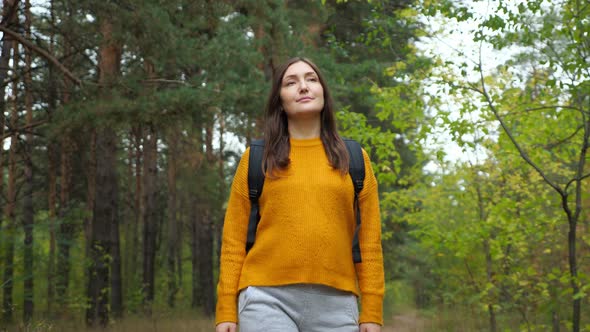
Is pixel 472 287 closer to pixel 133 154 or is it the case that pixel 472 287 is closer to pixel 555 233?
pixel 555 233

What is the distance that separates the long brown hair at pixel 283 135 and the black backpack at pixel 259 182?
0.04 m

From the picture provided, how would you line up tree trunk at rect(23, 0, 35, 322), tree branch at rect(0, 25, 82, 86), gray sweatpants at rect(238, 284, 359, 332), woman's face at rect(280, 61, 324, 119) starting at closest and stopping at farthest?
1. gray sweatpants at rect(238, 284, 359, 332)
2. woman's face at rect(280, 61, 324, 119)
3. tree branch at rect(0, 25, 82, 86)
4. tree trunk at rect(23, 0, 35, 322)

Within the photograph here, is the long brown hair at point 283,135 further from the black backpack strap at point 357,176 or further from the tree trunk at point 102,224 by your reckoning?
the tree trunk at point 102,224

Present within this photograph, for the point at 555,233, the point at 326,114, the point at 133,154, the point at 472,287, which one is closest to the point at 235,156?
the point at 133,154

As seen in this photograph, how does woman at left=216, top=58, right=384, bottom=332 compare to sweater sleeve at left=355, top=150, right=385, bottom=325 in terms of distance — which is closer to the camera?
woman at left=216, top=58, right=384, bottom=332

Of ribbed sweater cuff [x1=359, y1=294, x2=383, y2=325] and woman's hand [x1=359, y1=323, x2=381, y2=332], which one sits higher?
ribbed sweater cuff [x1=359, y1=294, x2=383, y2=325]

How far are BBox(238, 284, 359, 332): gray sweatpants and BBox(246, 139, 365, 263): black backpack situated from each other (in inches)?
9.4

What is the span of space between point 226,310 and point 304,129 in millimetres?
925

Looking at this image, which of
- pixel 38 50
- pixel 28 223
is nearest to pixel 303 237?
pixel 38 50

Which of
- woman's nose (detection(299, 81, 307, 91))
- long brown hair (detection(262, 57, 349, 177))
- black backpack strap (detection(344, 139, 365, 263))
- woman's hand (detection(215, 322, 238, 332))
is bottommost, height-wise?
woman's hand (detection(215, 322, 238, 332))

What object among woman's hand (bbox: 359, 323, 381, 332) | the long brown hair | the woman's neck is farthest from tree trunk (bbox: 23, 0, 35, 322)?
woman's hand (bbox: 359, 323, 381, 332)

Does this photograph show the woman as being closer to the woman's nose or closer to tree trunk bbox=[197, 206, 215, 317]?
the woman's nose

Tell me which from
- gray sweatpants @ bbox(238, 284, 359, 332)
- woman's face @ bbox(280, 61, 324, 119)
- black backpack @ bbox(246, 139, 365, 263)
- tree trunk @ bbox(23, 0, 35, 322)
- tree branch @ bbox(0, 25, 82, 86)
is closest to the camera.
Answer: gray sweatpants @ bbox(238, 284, 359, 332)

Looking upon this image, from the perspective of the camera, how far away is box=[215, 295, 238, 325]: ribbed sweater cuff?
2.75 meters
